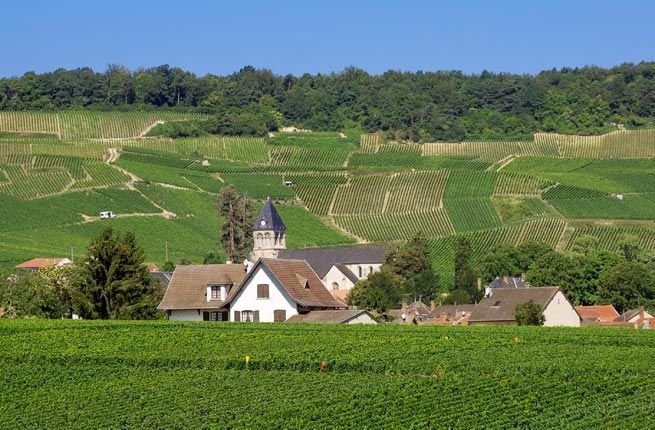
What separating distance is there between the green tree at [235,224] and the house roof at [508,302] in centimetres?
4096

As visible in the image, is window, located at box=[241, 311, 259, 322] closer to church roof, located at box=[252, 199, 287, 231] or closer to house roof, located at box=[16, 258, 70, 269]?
church roof, located at box=[252, 199, 287, 231]

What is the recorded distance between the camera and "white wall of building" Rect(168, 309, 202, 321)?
202 ft

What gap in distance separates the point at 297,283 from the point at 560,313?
13390mm

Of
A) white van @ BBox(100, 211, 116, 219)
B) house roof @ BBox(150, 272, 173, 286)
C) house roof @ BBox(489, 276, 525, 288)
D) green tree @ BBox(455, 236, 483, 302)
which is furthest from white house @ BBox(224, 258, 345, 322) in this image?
white van @ BBox(100, 211, 116, 219)

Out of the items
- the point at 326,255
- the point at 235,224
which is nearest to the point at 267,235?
the point at 235,224

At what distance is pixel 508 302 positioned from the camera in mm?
67375

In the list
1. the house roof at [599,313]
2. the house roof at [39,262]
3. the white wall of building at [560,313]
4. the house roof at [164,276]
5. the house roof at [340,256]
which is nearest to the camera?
the white wall of building at [560,313]

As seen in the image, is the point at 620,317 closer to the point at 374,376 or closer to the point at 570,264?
the point at 570,264

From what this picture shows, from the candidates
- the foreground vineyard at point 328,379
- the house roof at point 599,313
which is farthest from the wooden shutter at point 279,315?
the house roof at point 599,313

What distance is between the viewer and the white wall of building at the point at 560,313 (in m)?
65.1

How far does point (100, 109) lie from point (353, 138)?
33.7 meters

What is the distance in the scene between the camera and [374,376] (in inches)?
1244

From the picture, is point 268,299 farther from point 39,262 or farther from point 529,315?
point 39,262

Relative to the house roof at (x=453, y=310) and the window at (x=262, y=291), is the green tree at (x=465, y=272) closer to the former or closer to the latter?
the house roof at (x=453, y=310)
